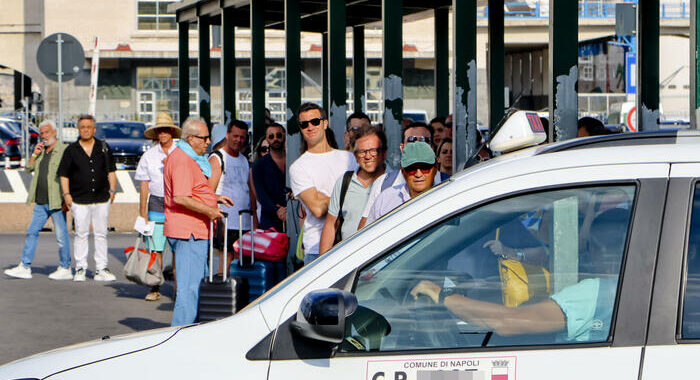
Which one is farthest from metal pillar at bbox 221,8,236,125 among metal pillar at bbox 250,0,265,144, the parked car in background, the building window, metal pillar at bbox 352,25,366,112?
the building window

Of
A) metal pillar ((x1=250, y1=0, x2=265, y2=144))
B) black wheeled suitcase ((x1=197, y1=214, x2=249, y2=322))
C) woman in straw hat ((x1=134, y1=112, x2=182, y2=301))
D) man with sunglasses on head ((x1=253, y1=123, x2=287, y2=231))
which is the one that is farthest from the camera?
metal pillar ((x1=250, y1=0, x2=265, y2=144))

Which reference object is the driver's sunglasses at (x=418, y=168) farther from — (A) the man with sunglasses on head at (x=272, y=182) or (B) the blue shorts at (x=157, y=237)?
(B) the blue shorts at (x=157, y=237)

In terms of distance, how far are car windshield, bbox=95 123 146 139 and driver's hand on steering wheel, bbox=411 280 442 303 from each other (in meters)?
33.5

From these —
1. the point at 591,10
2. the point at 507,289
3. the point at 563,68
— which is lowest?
the point at 507,289

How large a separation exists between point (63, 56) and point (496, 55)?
25.8ft

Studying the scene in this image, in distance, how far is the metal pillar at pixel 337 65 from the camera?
11.7 metres

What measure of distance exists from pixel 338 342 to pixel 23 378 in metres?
1.15

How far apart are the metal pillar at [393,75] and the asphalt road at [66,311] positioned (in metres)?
2.54

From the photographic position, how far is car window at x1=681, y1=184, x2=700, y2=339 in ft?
11.0

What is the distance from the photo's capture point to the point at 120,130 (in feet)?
121

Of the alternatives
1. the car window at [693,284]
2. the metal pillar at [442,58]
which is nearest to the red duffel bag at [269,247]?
the car window at [693,284]

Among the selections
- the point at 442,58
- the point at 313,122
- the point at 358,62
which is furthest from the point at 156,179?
the point at 358,62

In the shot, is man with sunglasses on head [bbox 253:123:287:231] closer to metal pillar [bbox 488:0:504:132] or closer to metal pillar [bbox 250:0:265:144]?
metal pillar [bbox 488:0:504:132]

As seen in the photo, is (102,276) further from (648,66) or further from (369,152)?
(648,66)
